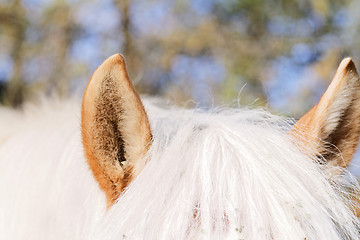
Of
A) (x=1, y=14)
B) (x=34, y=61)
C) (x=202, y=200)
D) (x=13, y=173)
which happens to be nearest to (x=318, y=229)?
(x=202, y=200)

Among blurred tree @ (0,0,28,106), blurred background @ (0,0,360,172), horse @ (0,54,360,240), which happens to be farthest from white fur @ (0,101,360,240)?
blurred tree @ (0,0,28,106)

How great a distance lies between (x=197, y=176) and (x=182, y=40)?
6.35m

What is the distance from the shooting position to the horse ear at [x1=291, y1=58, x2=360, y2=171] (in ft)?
3.78

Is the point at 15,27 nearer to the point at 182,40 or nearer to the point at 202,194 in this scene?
the point at 182,40

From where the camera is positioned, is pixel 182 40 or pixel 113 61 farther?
pixel 182 40

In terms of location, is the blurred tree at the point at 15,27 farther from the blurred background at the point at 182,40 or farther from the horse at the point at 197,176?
the horse at the point at 197,176

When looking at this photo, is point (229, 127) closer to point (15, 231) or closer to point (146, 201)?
point (146, 201)

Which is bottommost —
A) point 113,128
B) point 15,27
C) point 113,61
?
point 15,27

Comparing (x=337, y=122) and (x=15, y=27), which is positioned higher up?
(x=337, y=122)

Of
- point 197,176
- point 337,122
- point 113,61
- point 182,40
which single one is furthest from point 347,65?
point 182,40

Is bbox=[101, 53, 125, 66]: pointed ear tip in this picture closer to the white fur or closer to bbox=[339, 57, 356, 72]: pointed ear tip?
the white fur

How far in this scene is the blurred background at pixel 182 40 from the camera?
6.00 meters

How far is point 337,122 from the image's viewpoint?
121 centimetres

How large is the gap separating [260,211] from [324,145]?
0.38 metres
